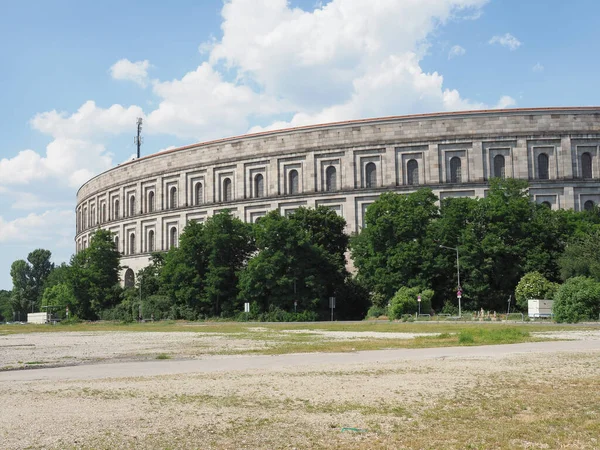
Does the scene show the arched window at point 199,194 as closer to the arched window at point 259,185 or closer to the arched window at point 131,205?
the arched window at point 259,185

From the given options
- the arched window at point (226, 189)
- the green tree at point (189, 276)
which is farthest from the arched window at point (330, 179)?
the green tree at point (189, 276)

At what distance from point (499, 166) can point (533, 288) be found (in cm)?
2281

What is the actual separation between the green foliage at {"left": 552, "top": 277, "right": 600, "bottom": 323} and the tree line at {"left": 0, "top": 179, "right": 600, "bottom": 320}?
6.32 m

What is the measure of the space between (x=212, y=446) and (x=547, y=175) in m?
71.9

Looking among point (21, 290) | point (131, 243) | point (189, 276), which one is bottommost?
point (21, 290)

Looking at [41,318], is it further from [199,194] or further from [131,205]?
[199,194]

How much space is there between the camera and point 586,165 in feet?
241

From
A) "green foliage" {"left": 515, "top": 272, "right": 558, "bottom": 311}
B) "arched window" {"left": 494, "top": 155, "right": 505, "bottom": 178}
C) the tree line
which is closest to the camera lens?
"green foliage" {"left": 515, "top": 272, "right": 558, "bottom": 311}

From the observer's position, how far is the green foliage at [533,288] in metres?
54.8

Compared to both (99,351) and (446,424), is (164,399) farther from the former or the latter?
(99,351)

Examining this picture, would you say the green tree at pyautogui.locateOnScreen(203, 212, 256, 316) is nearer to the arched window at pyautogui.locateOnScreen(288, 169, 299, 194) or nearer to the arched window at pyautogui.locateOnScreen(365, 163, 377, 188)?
the arched window at pyautogui.locateOnScreen(288, 169, 299, 194)

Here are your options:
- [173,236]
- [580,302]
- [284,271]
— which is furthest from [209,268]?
[580,302]

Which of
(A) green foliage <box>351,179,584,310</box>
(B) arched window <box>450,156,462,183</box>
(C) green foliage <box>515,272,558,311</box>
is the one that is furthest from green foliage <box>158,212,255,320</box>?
(C) green foliage <box>515,272,558,311</box>

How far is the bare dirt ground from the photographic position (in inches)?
333
